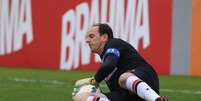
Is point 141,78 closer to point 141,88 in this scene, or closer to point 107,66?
point 141,88

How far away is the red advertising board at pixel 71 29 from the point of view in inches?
770

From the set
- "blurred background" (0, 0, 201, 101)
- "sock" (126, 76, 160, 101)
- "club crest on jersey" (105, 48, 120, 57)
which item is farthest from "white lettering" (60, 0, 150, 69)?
"sock" (126, 76, 160, 101)

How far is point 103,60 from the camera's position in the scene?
8.09 meters

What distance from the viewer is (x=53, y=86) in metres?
15.2

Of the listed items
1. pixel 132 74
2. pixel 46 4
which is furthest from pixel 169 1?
pixel 132 74

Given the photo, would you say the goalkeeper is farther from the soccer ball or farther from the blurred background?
the blurred background

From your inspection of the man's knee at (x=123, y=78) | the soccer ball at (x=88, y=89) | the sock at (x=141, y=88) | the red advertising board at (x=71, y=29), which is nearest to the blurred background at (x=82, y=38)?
the red advertising board at (x=71, y=29)

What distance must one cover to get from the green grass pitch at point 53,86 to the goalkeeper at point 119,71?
4.31 meters

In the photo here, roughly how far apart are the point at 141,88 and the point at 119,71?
1.53 ft

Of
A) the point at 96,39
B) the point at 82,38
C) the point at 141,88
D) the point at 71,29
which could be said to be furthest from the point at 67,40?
the point at 141,88

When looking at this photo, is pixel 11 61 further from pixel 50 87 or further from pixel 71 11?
pixel 50 87

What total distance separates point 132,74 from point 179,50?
1134 centimetres

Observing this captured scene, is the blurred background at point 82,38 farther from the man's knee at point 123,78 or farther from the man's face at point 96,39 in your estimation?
the man's knee at point 123,78

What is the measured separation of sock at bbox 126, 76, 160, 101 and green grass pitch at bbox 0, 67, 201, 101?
181 inches
